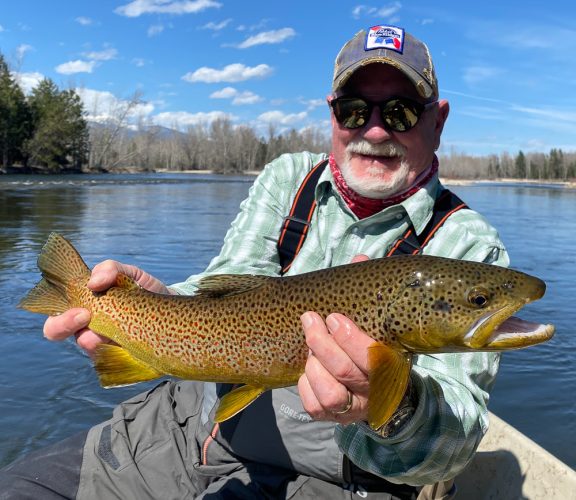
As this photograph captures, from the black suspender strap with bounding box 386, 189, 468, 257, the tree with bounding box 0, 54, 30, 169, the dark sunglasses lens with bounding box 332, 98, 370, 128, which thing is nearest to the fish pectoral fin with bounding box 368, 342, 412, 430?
the black suspender strap with bounding box 386, 189, 468, 257

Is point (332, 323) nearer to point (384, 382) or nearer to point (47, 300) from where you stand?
point (384, 382)

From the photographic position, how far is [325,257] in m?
3.52

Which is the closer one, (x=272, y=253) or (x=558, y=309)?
(x=272, y=253)

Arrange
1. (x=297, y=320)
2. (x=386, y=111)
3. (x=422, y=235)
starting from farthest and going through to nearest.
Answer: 1. (x=386, y=111)
2. (x=422, y=235)
3. (x=297, y=320)

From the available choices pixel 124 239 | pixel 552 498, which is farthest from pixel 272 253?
pixel 124 239

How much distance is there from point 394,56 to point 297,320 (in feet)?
5.95

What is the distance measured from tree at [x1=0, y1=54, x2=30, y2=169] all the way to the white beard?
6546 cm

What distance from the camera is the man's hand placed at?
83.3 inches

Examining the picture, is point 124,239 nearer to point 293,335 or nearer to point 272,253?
point 272,253

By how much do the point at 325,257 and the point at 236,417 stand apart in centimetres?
109

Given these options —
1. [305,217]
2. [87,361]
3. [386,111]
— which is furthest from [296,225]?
[87,361]

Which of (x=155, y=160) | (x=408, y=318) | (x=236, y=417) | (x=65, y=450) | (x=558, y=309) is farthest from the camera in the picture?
(x=155, y=160)

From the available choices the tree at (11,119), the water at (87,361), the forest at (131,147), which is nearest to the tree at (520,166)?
the forest at (131,147)

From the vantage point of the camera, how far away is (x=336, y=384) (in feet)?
7.02
